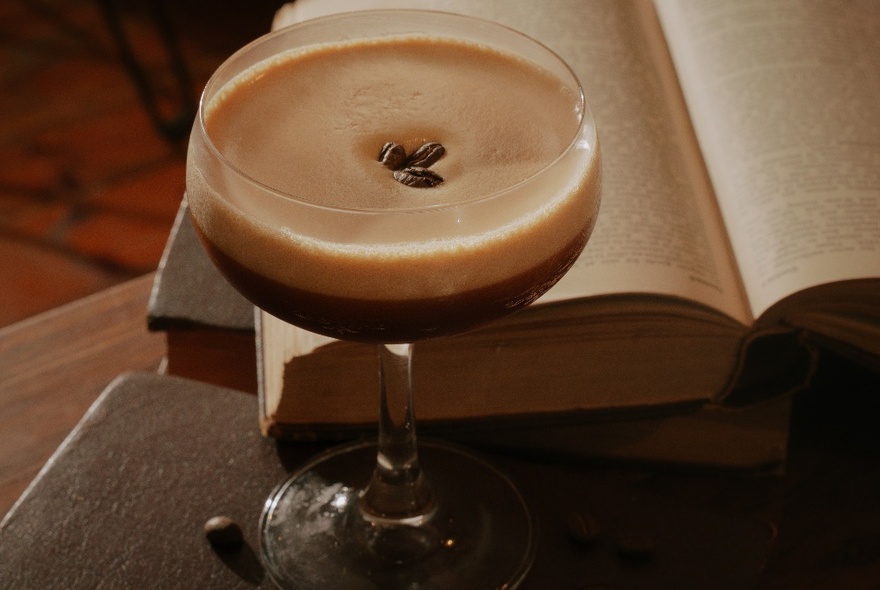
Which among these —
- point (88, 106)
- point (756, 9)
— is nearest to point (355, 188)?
point (756, 9)

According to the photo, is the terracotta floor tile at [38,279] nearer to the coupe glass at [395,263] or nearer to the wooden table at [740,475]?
the wooden table at [740,475]

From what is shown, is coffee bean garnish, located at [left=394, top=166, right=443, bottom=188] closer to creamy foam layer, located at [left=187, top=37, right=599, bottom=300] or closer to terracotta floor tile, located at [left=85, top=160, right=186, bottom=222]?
creamy foam layer, located at [left=187, top=37, right=599, bottom=300]

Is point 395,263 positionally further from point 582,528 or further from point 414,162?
point 582,528

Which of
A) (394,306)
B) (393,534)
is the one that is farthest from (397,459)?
(394,306)

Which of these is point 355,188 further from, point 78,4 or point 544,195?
point 78,4

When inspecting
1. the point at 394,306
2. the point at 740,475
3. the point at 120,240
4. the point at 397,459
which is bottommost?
the point at 120,240

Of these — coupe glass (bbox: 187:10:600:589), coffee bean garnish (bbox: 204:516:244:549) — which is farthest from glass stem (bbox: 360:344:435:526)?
coffee bean garnish (bbox: 204:516:244:549)
